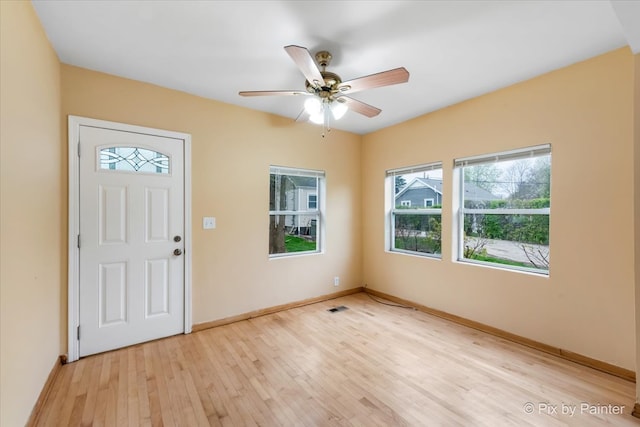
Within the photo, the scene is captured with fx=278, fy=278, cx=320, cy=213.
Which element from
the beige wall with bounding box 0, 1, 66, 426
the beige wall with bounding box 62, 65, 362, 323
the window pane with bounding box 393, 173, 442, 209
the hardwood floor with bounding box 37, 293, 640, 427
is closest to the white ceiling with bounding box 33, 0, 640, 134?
the beige wall with bounding box 62, 65, 362, 323

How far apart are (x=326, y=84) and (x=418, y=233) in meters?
2.45

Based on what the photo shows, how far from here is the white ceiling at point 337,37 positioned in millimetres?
1715

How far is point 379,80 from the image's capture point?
1.93 m

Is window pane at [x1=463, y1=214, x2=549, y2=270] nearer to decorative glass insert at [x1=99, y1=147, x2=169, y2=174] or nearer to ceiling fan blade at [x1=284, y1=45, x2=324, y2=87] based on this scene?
ceiling fan blade at [x1=284, y1=45, x2=324, y2=87]

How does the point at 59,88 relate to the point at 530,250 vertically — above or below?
above

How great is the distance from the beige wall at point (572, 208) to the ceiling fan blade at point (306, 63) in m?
1.96

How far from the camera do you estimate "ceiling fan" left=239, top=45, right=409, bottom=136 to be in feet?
5.87

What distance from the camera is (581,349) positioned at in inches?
91.5

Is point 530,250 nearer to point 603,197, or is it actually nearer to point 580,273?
point 580,273

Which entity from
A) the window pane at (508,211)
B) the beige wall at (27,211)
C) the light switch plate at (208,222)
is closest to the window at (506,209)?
the window pane at (508,211)

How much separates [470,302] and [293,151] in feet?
9.13

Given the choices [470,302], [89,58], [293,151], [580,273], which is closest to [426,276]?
[470,302]

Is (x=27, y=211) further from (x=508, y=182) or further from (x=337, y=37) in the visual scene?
(x=508, y=182)

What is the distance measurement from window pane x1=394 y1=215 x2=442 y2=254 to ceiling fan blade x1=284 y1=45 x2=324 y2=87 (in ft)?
7.76
